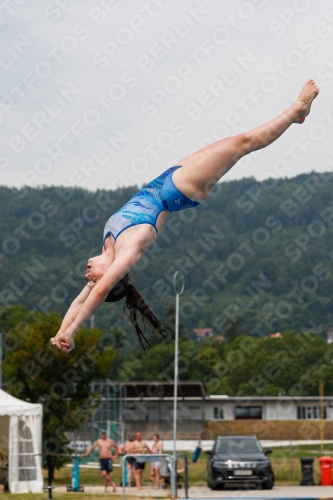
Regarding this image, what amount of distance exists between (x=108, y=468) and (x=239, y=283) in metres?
147

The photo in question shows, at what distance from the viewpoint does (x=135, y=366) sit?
8944 cm

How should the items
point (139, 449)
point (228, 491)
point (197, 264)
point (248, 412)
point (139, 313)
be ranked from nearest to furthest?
point (139, 313)
point (228, 491)
point (139, 449)
point (248, 412)
point (197, 264)

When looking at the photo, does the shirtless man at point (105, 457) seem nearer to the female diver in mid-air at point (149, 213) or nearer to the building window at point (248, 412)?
the female diver in mid-air at point (149, 213)

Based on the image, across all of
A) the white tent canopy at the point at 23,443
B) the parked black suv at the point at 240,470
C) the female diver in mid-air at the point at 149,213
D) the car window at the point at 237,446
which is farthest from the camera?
the car window at the point at 237,446

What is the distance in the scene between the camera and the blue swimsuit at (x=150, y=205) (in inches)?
271

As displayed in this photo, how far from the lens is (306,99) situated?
7340mm

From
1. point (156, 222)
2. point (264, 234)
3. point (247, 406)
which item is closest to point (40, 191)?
point (264, 234)

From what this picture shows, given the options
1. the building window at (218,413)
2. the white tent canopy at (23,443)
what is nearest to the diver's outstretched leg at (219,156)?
the white tent canopy at (23,443)

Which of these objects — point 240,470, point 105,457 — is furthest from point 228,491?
point 105,457

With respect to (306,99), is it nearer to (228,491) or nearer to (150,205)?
(150,205)

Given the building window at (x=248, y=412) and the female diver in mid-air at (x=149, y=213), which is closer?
the female diver in mid-air at (x=149, y=213)

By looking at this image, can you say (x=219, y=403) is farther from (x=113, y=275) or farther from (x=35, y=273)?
(x=113, y=275)

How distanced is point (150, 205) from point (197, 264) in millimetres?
165367

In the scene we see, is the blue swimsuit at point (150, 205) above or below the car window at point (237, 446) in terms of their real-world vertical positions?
above
